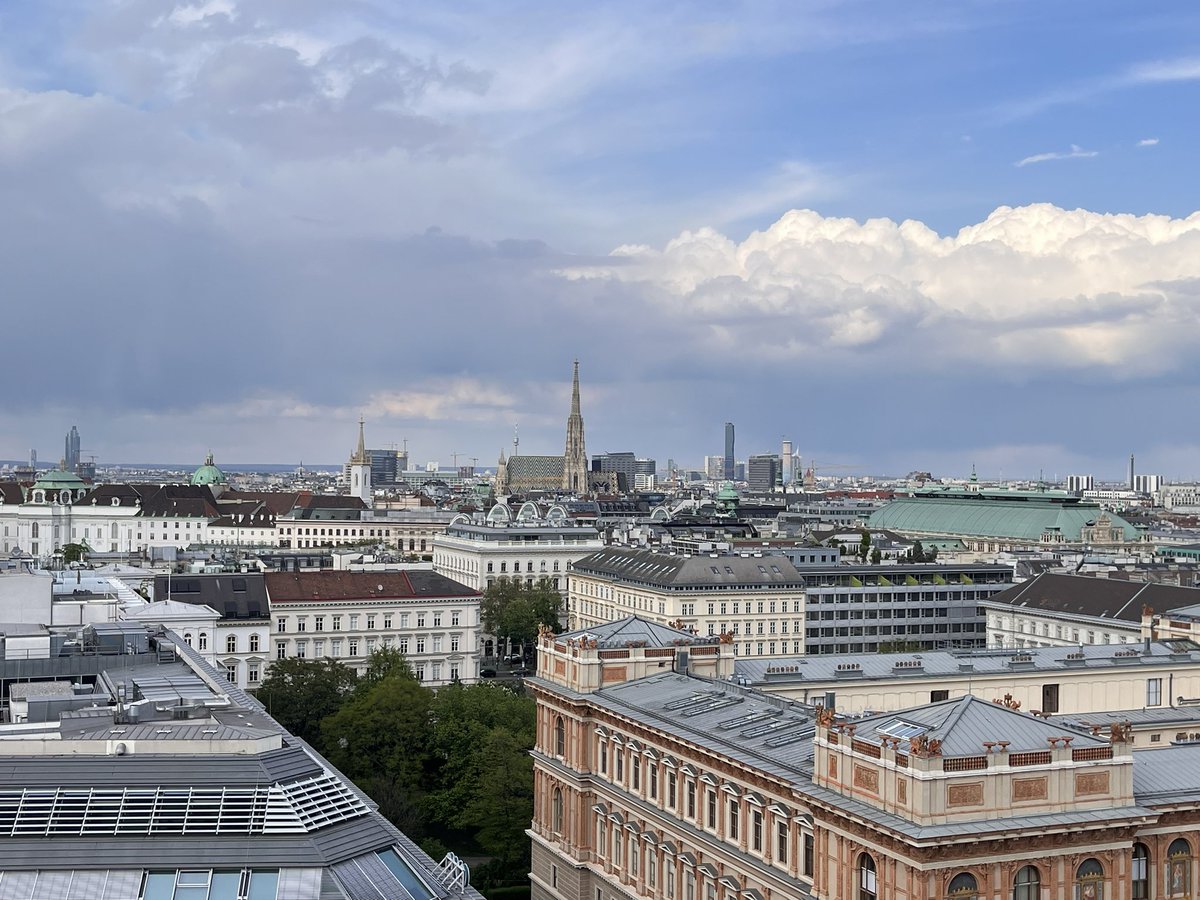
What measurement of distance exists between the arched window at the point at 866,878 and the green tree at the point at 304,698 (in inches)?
2230

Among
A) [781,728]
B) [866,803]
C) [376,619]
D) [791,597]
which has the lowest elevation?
[376,619]

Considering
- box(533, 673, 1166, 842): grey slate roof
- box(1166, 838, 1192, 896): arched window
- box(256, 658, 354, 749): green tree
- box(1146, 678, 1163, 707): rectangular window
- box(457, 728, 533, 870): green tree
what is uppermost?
box(533, 673, 1166, 842): grey slate roof

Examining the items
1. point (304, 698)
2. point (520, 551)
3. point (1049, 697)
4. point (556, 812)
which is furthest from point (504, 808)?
point (520, 551)

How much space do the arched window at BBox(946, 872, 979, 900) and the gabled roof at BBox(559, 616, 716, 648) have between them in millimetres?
28779

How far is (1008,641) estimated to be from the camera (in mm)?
138500

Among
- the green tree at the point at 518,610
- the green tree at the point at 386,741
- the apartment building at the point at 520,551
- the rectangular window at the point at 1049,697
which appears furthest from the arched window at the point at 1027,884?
the apartment building at the point at 520,551

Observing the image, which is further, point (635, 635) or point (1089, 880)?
point (635, 635)

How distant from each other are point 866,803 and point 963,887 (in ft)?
12.2

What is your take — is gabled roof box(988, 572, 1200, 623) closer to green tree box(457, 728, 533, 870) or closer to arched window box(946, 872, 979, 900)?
green tree box(457, 728, 533, 870)

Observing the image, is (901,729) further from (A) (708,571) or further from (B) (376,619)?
(A) (708,571)

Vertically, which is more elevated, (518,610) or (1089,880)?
(1089,880)

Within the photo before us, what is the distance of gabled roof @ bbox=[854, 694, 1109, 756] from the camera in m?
45.2

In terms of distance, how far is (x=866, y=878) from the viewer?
4619 cm

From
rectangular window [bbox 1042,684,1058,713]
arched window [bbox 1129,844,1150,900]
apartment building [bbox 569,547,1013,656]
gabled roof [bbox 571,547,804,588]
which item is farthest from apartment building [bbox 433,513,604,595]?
arched window [bbox 1129,844,1150,900]
